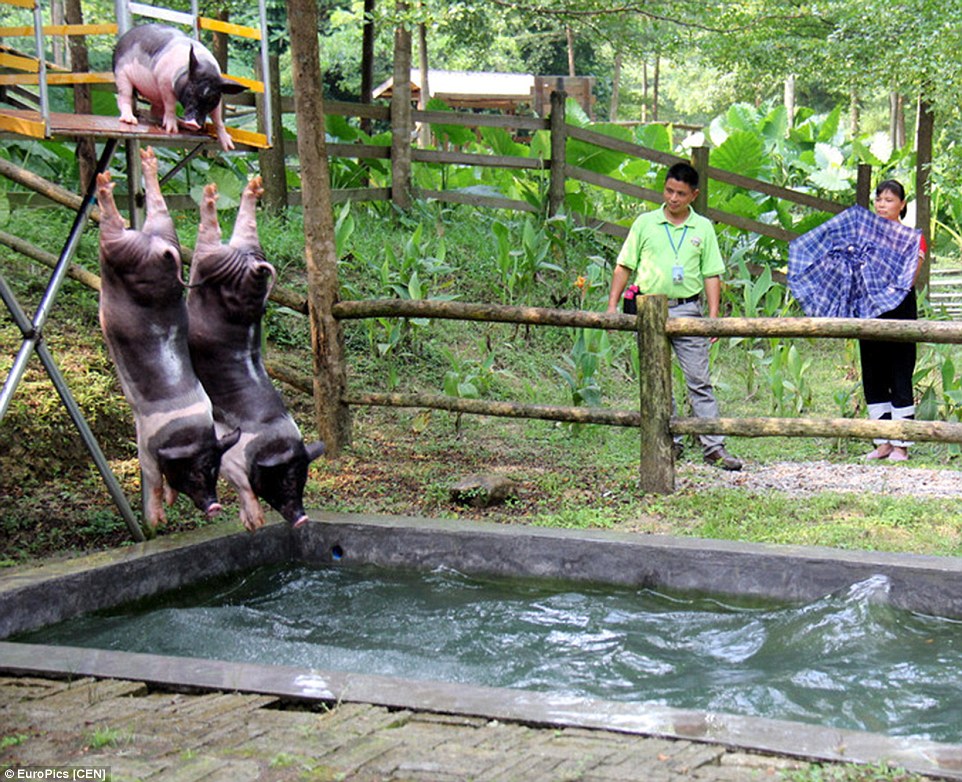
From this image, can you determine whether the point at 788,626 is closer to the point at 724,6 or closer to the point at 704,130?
the point at 724,6

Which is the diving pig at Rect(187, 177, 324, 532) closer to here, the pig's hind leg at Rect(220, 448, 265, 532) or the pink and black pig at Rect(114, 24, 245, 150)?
the pig's hind leg at Rect(220, 448, 265, 532)

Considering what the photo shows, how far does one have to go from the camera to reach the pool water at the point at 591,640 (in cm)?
385

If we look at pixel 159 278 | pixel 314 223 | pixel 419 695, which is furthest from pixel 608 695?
pixel 314 223

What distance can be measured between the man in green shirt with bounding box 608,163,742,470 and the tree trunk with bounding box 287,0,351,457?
166cm

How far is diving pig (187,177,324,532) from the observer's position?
11.9ft

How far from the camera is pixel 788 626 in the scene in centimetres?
445

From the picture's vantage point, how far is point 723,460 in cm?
696

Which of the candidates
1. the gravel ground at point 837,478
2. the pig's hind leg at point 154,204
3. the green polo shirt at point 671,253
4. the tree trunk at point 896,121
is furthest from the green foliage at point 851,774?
the tree trunk at point 896,121

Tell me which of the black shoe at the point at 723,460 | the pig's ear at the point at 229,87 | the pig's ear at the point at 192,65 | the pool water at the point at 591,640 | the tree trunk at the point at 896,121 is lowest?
the pool water at the point at 591,640

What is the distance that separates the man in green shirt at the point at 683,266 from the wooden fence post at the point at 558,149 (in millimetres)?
4961

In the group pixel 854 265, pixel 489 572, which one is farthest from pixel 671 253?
pixel 489 572

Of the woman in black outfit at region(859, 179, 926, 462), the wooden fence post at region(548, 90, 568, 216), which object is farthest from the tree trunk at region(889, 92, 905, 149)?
the woman in black outfit at region(859, 179, 926, 462)

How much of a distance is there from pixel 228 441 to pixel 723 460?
4.11 m

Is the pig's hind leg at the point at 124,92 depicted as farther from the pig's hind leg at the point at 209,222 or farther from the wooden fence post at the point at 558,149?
the wooden fence post at the point at 558,149
